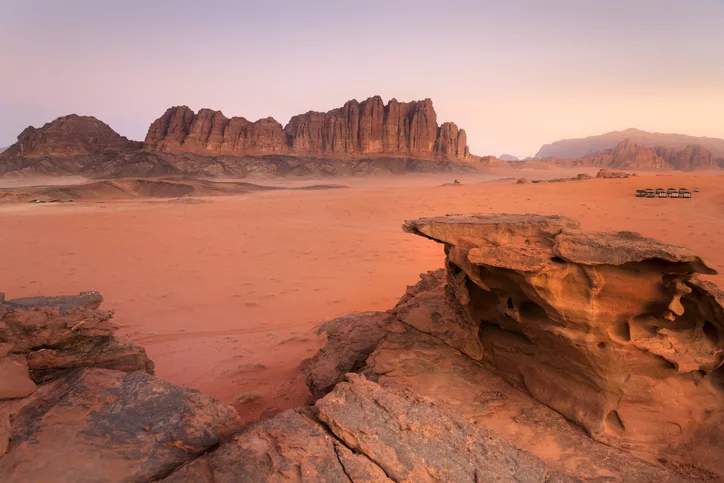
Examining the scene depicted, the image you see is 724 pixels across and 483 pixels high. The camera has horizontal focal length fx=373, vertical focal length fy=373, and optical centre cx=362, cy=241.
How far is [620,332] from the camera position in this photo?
3.65m

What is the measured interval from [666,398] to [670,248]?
147 centimetres

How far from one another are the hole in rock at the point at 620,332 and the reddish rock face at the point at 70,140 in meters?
91.9

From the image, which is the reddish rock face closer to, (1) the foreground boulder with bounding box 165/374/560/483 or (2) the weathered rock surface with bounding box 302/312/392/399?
(2) the weathered rock surface with bounding box 302/312/392/399

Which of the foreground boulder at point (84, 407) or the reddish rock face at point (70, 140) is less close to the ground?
the reddish rock face at point (70, 140)

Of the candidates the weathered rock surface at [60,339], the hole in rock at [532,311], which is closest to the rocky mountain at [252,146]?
the weathered rock surface at [60,339]

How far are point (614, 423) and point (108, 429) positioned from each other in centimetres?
445

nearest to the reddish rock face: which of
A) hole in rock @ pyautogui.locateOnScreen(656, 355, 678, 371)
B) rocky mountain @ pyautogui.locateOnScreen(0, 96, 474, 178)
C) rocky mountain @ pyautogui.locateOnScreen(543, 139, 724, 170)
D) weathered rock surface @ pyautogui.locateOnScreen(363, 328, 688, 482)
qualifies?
rocky mountain @ pyautogui.locateOnScreen(0, 96, 474, 178)

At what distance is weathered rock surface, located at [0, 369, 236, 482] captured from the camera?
2512 mm

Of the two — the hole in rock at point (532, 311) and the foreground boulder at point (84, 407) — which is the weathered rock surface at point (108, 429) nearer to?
the foreground boulder at point (84, 407)

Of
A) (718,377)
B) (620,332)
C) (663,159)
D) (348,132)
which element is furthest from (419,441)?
(663,159)

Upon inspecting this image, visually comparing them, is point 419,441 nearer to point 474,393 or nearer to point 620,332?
point 474,393

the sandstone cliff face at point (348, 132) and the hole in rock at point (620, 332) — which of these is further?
the sandstone cliff face at point (348, 132)

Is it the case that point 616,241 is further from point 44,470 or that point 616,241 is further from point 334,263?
point 334,263

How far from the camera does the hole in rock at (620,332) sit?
3598mm
